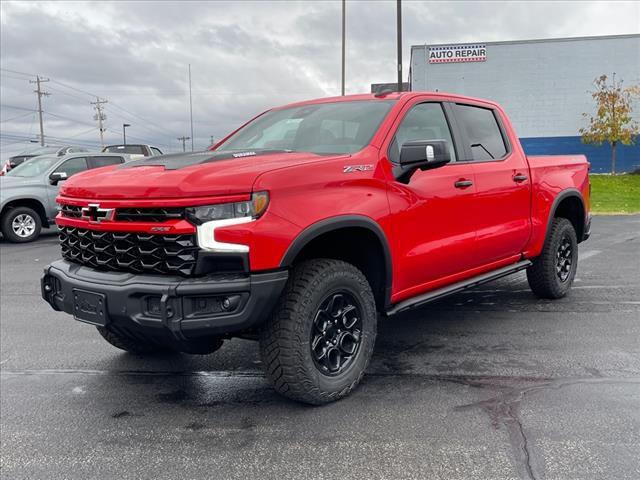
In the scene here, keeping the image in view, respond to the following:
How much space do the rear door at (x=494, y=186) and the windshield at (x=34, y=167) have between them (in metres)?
9.74

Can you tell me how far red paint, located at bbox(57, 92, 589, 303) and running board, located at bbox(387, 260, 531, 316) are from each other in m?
0.05

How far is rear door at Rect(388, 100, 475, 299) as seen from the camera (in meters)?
3.78

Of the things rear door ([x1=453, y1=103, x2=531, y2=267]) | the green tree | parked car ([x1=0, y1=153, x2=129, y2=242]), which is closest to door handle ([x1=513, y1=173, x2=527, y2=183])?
rear door ([x1=453, y1=103, x2=531, y2=267])

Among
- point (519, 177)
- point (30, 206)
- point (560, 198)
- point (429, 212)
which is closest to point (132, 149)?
point (30, 206)

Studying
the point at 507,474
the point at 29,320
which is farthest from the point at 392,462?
the point at 29,320

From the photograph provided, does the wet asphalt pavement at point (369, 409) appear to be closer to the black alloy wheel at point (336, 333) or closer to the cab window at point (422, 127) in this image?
the black alloy wheel at point (336, 333)

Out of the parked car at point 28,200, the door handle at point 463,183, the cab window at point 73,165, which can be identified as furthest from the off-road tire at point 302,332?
the cab window at point 73,165

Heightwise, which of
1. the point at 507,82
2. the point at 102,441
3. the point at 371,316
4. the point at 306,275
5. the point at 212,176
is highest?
the point at 507,82

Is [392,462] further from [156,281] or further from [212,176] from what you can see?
[212,176]

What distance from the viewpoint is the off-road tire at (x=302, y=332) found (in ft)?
10.4

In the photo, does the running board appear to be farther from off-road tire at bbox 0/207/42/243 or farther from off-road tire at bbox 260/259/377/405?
off-road tire at bbox 0/207/42/243

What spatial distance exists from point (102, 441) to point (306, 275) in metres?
1.39

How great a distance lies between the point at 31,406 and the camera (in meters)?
3.59

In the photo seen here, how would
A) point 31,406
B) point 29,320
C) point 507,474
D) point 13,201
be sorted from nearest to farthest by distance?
point 507,474, point 31,406, point 29,320, point 13,201
